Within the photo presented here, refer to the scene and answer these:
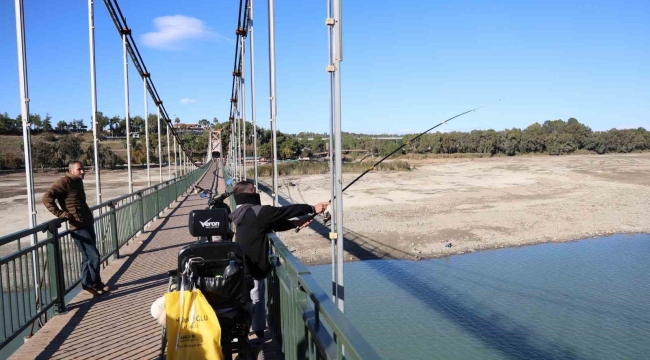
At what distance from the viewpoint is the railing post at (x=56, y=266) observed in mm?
5164

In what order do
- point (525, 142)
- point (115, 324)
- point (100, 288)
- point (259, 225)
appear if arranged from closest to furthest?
point (259, 225), point (115, 324), point (100, 288), point (525, 142)

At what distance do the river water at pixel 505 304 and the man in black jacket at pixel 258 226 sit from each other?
7.55 meters

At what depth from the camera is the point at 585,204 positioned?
33750 mm

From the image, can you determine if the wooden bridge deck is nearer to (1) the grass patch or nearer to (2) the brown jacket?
(2) the brown jacket

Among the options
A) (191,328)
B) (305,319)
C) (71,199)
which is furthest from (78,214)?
(305,319)

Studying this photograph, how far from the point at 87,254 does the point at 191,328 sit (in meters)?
3.40

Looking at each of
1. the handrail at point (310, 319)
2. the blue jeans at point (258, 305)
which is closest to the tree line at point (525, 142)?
the blue jeans at point (258, 305)

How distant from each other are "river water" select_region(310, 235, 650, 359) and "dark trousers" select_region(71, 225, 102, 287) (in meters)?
7.09

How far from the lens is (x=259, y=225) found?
3.94m

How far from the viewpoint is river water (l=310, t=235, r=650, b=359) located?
38.4 ft

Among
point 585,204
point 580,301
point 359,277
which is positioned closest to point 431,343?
point 359,277

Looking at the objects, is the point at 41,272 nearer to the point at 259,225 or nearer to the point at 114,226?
the point at 114,226

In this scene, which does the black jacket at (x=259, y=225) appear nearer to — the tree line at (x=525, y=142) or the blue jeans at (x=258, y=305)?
the blue jeans at (x=258, y=305)

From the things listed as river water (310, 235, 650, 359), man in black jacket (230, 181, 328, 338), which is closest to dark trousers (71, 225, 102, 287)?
man in black jacket (230, 181, 328, 338)
